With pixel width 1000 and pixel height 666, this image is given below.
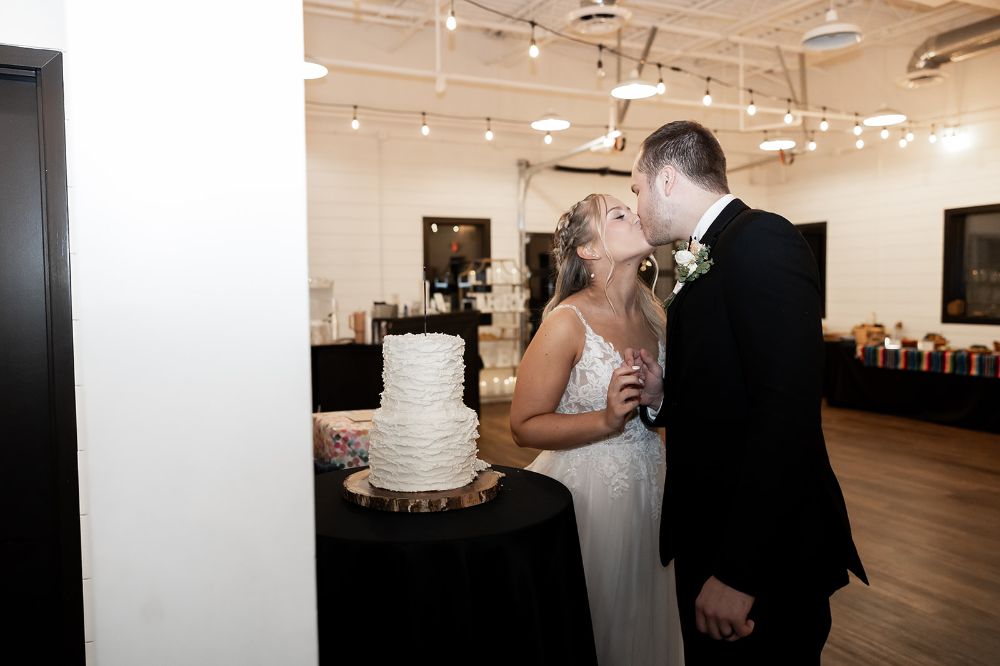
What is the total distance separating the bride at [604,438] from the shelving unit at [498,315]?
6867 mm

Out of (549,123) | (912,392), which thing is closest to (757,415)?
(549,123)

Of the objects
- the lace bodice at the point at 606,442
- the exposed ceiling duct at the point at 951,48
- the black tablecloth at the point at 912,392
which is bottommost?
the black tablecloth at the point at 912,392

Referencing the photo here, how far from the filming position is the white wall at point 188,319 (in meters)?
1.32

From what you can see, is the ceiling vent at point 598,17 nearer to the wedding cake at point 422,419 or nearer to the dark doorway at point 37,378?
the wedding cake at point 422,419

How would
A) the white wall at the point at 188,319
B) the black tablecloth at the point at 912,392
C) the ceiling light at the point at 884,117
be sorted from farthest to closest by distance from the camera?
the black tablecloth at the point at 912,392, the ceiling light at the point at 884,117, the white wall at the point at 188,319

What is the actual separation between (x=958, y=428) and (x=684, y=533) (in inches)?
296

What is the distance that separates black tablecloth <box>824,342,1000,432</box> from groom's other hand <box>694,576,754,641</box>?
24.6ft

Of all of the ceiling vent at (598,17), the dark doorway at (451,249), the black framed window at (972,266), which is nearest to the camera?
the ceiling vent at (598,17)

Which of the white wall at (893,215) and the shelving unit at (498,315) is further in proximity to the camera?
the shelving unit at (498,315)

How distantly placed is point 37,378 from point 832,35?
20.5 feet

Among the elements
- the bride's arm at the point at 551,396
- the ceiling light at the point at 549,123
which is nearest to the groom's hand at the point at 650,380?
the bride's arm at the point at 551,396

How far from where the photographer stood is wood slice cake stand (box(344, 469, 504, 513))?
1867mm

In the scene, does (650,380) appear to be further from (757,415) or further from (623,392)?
(757,415)

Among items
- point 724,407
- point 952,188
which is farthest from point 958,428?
point 724,407
